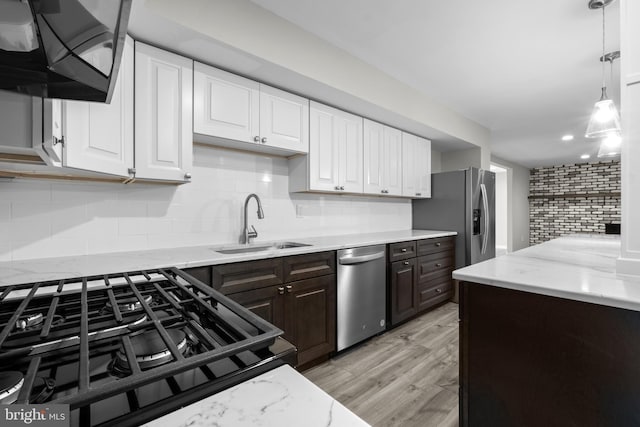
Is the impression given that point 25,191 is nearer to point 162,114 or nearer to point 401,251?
point 162,114

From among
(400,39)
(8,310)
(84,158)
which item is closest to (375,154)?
(400,39)

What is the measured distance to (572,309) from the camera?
1102 millimetres

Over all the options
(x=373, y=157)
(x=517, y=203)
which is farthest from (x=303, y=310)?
(x=517, y=203)

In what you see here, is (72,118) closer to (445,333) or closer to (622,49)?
(622,49)

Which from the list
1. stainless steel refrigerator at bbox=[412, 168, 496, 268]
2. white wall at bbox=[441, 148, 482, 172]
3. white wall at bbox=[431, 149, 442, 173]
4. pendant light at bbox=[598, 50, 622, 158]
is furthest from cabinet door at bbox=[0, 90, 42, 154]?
white wall at bbox=[441, 148, 482, 172]

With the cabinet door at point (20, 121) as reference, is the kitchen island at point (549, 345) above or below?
below

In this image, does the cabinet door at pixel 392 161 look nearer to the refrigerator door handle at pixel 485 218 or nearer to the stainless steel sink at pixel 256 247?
the refrigerator door handle at pixel 485 218

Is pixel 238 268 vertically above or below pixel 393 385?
above

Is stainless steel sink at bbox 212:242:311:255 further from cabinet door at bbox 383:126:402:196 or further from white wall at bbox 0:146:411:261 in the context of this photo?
cabinet door at bbox 383:126:402:196

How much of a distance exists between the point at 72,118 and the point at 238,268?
3.57 feet

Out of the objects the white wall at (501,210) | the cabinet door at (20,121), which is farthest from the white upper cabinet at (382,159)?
the white wall at (501,210)

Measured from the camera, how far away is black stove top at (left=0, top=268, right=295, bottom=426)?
378mm

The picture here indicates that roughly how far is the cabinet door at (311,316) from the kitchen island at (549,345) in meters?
1.05

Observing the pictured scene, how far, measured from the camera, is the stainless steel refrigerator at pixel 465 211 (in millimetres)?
3695
